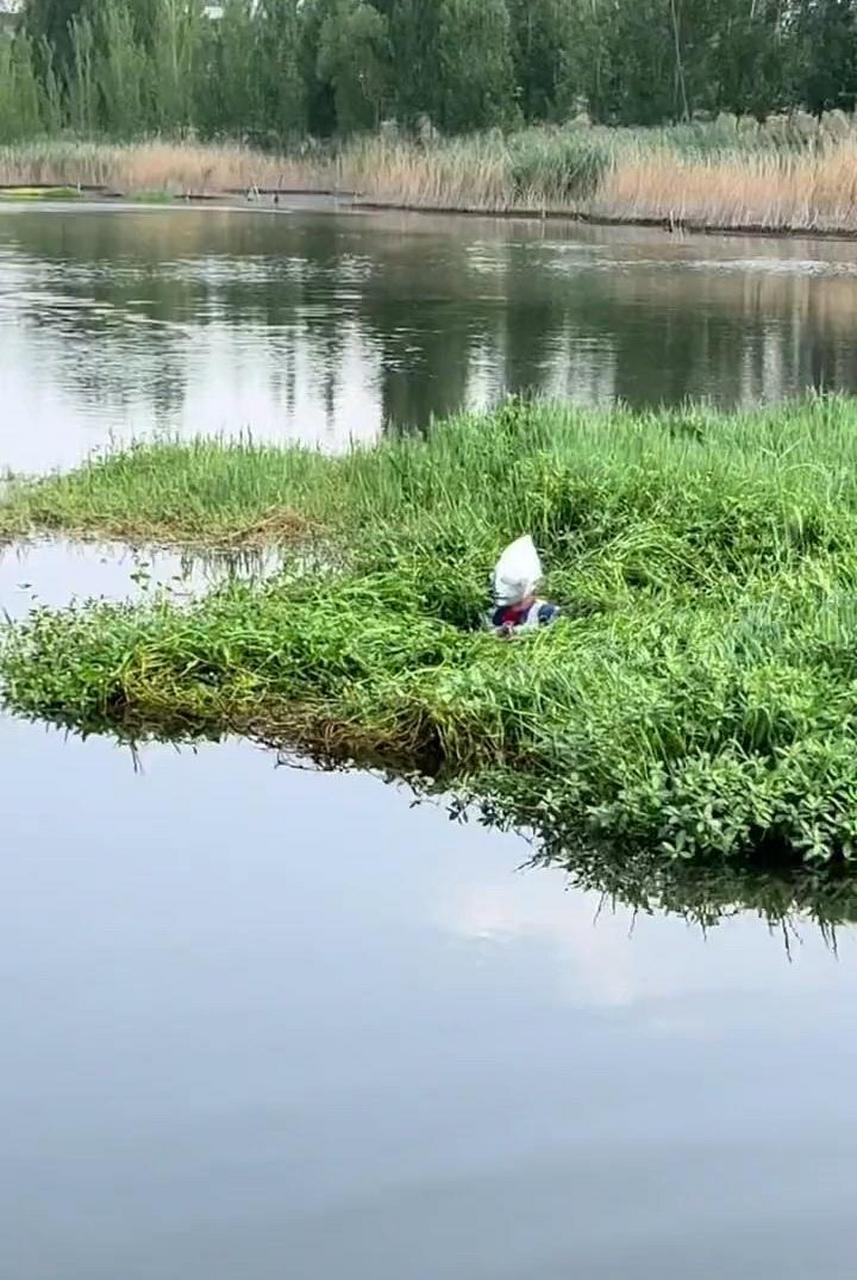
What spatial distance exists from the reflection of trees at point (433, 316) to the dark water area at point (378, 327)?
0.11 ft

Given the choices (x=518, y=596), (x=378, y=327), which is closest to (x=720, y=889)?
(x=518, y=596)

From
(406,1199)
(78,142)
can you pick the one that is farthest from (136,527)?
(78,142)

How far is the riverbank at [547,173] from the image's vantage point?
2034 cm

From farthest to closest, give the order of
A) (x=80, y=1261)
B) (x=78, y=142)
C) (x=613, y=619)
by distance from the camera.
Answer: (x=78, y=142) < (x=613, y=619) < (x=80, y=1261)

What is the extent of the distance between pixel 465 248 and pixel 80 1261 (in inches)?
738

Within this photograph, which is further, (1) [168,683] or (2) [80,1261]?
(1) [168,683]

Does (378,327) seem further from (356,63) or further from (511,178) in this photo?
(356,63)

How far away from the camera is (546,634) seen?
5.38m

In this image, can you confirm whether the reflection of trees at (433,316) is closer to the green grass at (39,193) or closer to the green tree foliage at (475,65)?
the green grass at (39,193)

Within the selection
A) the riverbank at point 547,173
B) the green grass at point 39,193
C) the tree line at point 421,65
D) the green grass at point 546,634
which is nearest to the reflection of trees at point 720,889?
the green grass at point 546,634

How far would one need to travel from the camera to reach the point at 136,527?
290 inches

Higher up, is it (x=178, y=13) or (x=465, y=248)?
(x=178, y=13)

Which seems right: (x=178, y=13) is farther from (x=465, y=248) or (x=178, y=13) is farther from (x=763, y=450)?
(x=763, y=450)

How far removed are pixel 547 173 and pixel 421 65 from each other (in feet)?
28.6
